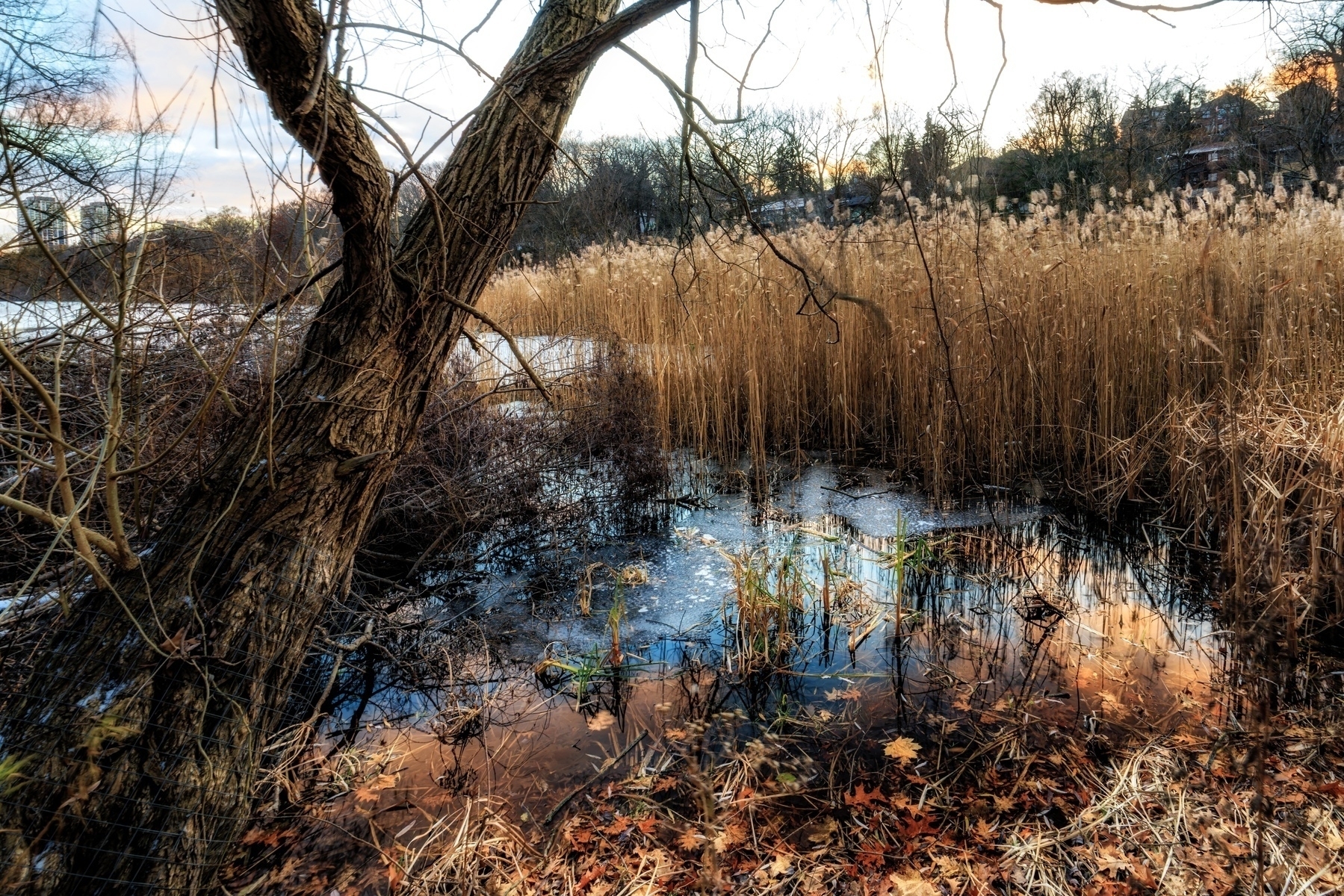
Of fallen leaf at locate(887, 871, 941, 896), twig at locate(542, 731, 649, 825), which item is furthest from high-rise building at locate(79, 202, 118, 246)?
fallen leaf at locate(887, 871, 941, 896)

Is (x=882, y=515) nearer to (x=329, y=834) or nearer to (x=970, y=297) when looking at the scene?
(x=970, y=297)

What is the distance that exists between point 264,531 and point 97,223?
1153 mm

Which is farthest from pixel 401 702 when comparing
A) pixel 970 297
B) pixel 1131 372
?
pixel 1131 372

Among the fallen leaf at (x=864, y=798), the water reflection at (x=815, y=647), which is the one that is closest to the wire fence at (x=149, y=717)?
the water reflection at (x=815, y=647)

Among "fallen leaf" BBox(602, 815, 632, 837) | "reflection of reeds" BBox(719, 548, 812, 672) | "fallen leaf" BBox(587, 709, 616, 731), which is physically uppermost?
"reflection of reeds" BBox(719, 548, 812, 672)

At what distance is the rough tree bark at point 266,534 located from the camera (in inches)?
67.2

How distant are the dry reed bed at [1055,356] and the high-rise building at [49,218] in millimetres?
1573

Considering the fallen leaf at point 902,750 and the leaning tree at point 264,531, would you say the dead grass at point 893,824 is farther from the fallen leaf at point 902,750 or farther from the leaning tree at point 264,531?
the leaning tree at point 264,531

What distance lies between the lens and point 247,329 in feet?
5.61

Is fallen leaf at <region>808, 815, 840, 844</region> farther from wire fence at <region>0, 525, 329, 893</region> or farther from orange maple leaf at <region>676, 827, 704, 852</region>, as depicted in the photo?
wire fence at <region>0, 525, 329, 893</region>

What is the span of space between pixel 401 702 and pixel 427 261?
1666 millimetres

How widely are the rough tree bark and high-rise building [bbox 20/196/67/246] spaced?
737 mm

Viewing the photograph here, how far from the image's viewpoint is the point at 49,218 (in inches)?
82.6

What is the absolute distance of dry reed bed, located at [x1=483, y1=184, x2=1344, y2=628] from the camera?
10.4 ft
